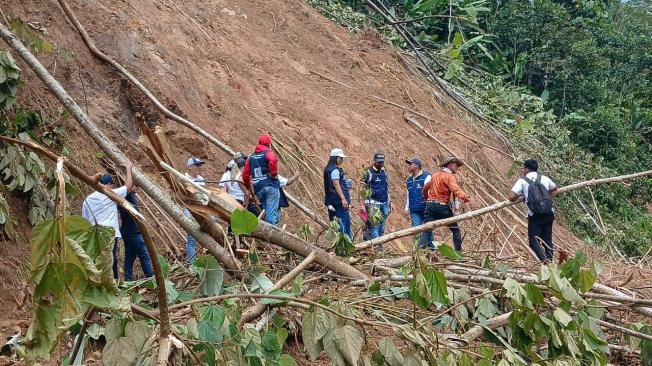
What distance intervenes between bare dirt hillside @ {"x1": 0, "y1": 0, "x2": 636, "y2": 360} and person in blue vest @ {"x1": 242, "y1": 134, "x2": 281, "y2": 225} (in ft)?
4.98

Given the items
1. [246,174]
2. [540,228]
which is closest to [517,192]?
[540,228]

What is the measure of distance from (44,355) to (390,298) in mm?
2976

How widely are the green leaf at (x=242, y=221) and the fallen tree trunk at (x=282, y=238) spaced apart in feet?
1.89

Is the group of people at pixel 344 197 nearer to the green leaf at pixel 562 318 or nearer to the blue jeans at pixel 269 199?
the blue jeans at pixel 269 199

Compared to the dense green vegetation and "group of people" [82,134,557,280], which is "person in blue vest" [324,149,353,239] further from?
the dense green vegetation

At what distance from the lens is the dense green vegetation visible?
53.7 ft

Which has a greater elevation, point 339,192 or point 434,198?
point 434,198

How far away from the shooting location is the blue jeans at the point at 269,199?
28.1 feet

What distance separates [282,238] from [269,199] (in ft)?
11.7

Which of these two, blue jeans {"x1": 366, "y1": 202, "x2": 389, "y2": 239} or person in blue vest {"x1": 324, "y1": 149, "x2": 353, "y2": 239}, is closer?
person in blue vest {"x1": 324, "y1": 149, "x2": 353, "y2": 239}

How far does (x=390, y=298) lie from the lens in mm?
5039

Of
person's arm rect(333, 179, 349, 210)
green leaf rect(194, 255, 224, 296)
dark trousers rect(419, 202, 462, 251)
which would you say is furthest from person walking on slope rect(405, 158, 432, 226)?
green leaf rect(194, 255, 224, 296)

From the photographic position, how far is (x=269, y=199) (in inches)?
339

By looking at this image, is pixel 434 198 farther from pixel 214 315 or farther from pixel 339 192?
pixel 214 315
